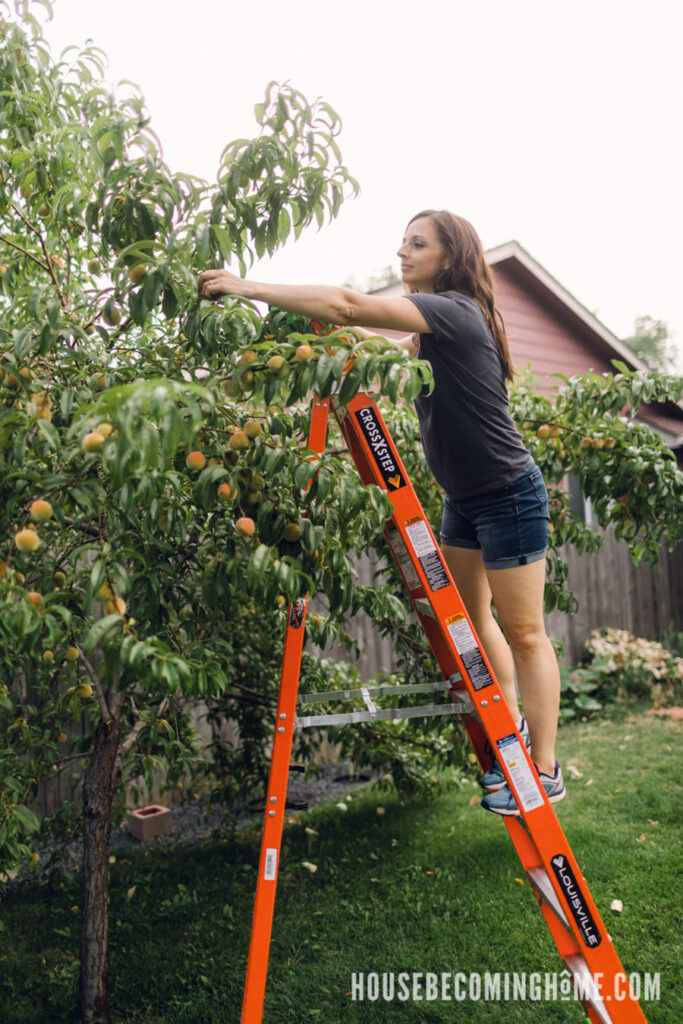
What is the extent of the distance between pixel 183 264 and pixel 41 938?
106 inches

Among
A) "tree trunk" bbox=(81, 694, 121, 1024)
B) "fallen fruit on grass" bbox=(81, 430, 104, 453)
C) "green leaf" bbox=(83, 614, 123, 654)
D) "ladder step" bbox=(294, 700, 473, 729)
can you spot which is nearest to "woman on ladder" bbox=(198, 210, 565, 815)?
"ladder step" bbox=(294, 700, 473, 729)

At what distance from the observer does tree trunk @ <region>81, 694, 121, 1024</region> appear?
2.33 m

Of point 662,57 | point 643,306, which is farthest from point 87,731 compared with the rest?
point 643,306

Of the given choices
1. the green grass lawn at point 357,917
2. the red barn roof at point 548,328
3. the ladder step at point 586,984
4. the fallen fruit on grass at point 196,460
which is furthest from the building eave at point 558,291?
the ladder step at point 586,984

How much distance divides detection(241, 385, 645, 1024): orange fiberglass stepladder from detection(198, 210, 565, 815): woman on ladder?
135 millimetres

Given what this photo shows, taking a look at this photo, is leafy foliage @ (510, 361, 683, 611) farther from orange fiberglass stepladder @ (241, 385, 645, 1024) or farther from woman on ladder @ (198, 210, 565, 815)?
orange fiberglass stepladder @ (241, 385, 645, 1024)

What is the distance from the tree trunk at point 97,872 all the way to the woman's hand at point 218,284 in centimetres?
159

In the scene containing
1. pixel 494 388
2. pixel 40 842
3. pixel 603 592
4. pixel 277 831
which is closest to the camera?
pixel 277 831

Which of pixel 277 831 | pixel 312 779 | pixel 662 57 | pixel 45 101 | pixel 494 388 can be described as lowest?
pixel 312 779

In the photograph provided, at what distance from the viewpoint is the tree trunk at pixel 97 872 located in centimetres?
233

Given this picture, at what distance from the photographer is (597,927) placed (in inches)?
74.7

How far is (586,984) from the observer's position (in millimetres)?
1833

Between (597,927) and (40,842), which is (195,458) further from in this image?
(40,842)

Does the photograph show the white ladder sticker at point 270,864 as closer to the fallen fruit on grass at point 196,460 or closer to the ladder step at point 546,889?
the ladder step at point 546,889
